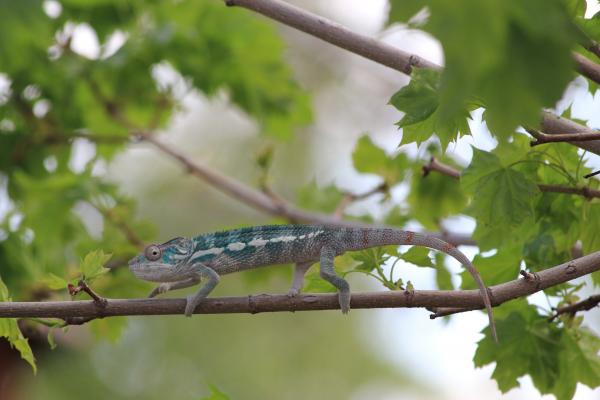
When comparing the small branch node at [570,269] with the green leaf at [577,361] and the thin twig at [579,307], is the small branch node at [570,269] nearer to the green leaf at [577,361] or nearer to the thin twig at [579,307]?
the thin twig at [579,307]

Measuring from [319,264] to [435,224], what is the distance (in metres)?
1.23

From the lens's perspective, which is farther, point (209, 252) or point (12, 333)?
point (209, 252)

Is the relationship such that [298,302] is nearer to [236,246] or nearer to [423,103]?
[236,246]

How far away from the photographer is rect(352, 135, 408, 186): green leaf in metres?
3.23

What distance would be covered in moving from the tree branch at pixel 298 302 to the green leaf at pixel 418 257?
188 millimetres

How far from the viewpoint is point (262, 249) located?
196 cm

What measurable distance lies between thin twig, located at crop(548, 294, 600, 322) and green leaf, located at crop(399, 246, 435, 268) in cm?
41

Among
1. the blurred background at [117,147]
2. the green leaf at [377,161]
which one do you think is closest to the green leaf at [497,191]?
the blurred background at [117,147]

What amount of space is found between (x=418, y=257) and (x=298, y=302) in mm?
370

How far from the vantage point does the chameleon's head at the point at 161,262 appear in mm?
1968

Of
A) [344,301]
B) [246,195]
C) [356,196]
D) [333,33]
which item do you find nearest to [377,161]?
[356,196]

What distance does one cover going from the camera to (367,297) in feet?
5.45

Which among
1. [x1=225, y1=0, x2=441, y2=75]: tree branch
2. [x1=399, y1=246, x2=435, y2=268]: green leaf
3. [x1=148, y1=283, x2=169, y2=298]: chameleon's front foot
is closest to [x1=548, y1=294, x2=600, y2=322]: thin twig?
[x1=399, y1=246, x2=435, y2=268]: green leaf

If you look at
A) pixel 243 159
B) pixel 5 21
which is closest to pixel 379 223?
pixel 5 21
